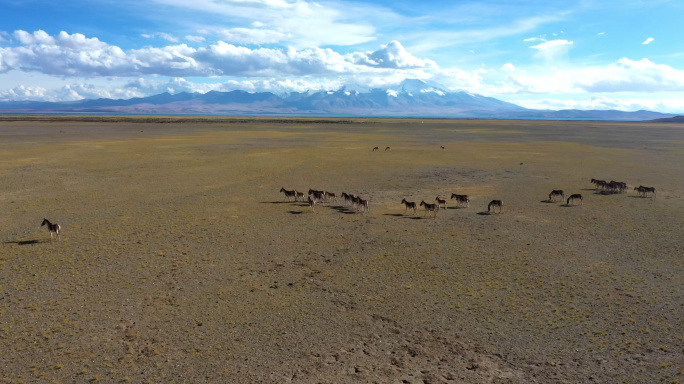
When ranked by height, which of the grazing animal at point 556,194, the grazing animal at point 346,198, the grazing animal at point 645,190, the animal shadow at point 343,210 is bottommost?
the animal shadow at point 343,210

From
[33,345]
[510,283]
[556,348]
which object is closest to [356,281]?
[510,283]

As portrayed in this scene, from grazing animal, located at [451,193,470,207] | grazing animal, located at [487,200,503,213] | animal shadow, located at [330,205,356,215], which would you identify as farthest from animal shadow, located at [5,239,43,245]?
grazing animal, located at [487,200,503,213]

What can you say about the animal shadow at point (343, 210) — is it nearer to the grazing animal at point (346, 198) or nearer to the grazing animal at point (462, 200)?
the grazing animal at point (346, 198)

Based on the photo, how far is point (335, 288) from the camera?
15508 mm

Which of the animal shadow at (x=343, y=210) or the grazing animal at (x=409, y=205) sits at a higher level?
the grazing animal at (x=409, y=205)

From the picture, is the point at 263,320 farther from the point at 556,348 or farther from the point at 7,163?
the point at 7,163

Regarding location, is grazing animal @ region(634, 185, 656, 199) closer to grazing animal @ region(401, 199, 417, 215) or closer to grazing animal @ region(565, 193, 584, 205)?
grazing animal @ region(565, 193, 584, 205)

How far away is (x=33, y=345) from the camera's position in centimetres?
1152

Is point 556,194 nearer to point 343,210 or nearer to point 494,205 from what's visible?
point 494,205

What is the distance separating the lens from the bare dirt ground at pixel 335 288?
11.0 m

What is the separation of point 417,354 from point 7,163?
168 ft

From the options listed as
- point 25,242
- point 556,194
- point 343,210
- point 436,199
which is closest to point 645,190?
point 556,194

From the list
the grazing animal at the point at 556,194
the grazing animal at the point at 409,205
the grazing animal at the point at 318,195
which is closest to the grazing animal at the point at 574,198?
the grazing animal at the point at 556,194

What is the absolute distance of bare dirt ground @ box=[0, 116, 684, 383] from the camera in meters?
11.0
